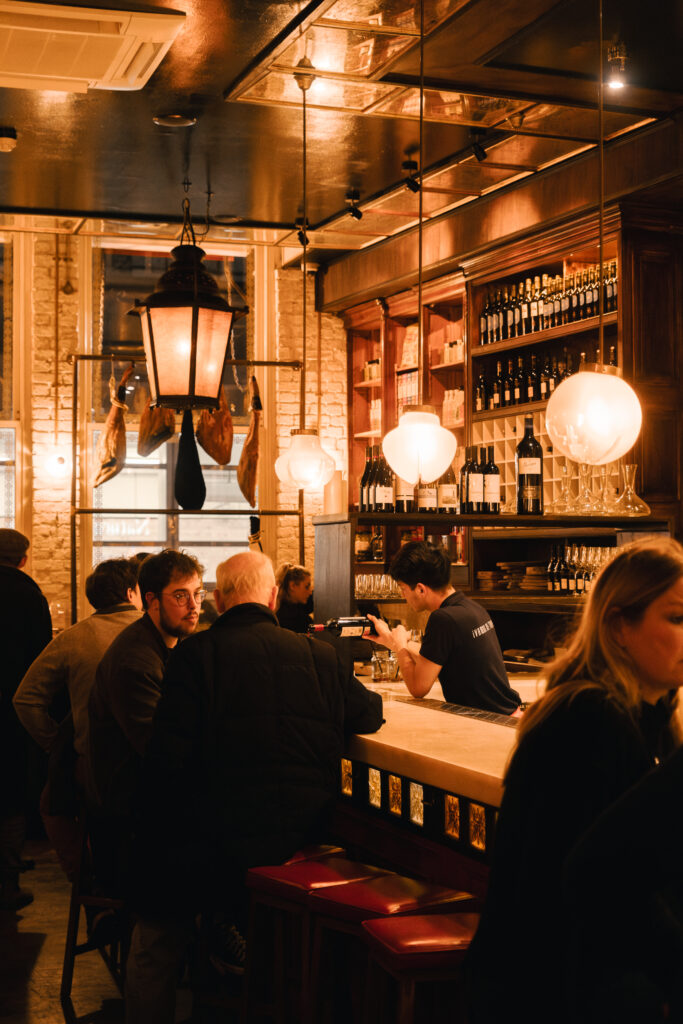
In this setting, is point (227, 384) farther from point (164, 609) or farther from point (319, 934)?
point (319, 934)

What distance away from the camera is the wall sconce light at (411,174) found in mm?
6566

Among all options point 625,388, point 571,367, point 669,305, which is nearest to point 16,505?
point 571,367

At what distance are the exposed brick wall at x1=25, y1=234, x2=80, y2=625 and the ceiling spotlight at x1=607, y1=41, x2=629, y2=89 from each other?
218 inches

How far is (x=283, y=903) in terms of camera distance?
10.4 ft

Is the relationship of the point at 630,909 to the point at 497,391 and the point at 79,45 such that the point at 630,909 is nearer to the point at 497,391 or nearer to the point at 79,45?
the point at 79,45

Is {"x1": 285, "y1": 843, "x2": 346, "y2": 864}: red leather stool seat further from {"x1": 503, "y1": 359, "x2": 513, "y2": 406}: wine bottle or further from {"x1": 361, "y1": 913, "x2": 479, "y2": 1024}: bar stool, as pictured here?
{"x1": 503, "y1": 359, "x2": 513, "y2": 406}: wine bottle

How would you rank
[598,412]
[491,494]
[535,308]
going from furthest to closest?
[535,308]
[491,494]
[598,412]

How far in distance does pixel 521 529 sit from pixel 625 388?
386 centimetres

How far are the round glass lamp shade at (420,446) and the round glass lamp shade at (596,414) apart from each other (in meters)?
0.95

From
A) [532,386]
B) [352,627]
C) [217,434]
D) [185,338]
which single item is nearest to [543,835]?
[185,338]

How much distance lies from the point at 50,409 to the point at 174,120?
165 inches

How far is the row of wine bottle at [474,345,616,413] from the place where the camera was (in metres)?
7.53

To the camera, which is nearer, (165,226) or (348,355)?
(165,226)

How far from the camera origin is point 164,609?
4.14 metres
